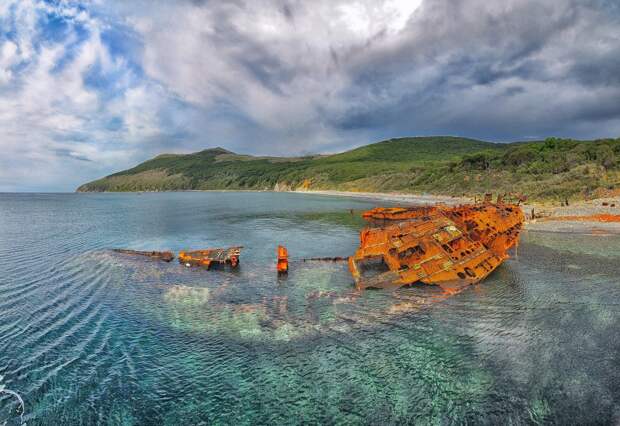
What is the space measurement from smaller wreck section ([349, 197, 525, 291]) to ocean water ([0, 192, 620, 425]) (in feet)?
3.15

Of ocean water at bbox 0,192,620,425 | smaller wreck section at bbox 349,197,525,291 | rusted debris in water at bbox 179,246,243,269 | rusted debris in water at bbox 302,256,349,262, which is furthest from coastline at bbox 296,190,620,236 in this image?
rusted debris in water at bbox 179,246,243,269

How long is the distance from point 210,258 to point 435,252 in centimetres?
1664

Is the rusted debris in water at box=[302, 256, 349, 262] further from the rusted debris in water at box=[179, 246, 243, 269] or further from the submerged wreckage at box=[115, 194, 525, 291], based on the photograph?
the rusted debris in water at box=[179, 246, 243, 269]

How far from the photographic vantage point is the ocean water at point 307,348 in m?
9.23

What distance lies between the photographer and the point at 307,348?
1240 cm

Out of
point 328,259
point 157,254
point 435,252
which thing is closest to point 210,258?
point 157,254

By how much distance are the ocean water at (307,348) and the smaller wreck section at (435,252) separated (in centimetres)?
96

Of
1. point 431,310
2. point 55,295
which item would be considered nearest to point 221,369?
point 431,310

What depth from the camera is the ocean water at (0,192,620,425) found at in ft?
30.3

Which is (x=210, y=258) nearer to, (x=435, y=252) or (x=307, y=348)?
(x=307, y=348)

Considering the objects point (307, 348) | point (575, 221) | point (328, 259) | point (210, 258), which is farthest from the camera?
point (575, 221)

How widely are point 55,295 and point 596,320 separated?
2791 centimetres

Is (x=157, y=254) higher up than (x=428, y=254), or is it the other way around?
(x=428, y=254)

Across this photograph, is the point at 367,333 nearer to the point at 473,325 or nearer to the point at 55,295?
the point at 473,325
